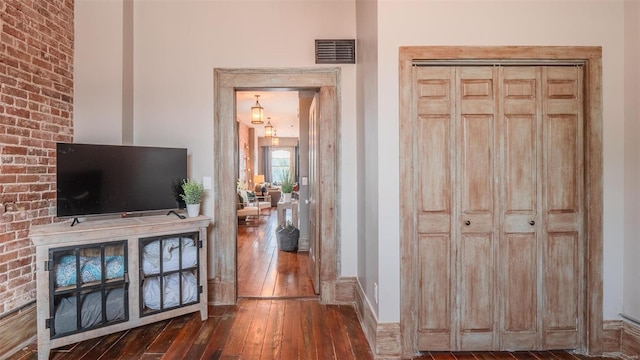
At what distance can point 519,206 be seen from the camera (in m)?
2.22

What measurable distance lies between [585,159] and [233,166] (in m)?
3.02

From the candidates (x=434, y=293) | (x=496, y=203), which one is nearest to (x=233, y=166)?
(x=434, y=293)

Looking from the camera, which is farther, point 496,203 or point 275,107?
point 275,107

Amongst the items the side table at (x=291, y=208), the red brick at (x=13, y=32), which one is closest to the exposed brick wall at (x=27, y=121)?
the red brick at (x=13, y=32)

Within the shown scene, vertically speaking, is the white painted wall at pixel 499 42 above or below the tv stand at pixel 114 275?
above

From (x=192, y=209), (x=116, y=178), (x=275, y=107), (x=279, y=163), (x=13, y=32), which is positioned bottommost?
(x=192, y=209)

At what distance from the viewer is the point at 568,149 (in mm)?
2225

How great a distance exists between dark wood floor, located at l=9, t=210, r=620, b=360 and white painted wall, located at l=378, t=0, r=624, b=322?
50 centimetres

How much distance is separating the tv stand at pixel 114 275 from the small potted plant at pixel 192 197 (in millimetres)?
98

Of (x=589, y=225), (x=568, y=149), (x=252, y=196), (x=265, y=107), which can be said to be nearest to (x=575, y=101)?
(x=568, y=149)

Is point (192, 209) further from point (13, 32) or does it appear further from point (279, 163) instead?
point (279, 163)

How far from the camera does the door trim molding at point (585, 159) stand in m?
2.15

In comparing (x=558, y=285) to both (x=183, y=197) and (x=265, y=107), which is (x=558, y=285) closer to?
(x=183, y=197)

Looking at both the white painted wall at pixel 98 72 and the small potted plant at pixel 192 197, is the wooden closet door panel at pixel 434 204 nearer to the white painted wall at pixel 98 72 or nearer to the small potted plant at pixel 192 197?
the small potted plant at pixel 192 197
